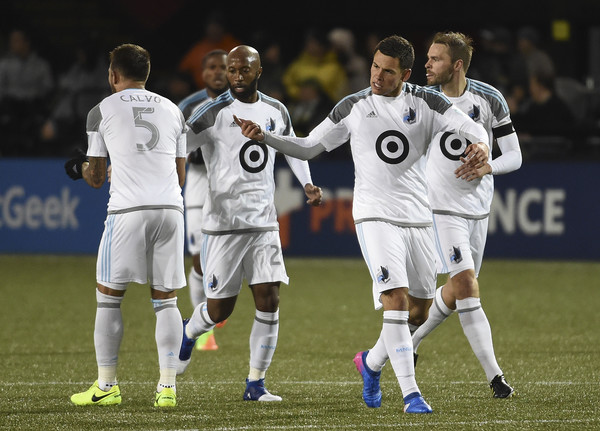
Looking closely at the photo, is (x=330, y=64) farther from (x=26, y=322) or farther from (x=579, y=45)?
(x=26, y=322)

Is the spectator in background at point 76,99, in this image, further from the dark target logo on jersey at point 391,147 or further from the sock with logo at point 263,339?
the dark target logo on jersey at point 391,147

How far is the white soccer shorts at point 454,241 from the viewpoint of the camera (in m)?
7.43

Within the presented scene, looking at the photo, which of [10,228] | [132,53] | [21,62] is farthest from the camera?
[21,62]

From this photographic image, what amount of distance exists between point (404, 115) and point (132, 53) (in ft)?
5.18

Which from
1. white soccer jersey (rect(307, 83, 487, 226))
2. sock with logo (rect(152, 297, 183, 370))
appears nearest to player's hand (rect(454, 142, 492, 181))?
white soccer jersey (rect(307, 83, 487, 226))

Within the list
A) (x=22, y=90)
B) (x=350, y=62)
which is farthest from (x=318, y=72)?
(x=22, y=90)

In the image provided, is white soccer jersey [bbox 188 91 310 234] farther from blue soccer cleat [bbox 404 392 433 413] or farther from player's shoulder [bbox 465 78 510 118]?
blue soccer cleat [bbox 404 392 433 413]

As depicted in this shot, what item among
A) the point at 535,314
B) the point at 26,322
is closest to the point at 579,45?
the point at 535,314

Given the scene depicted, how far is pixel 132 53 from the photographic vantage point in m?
6.69

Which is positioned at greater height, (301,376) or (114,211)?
(114,211)

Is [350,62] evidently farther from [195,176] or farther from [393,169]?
[393,169]

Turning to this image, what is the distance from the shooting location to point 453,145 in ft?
25.0

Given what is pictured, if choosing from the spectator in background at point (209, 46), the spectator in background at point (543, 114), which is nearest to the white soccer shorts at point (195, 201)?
the spectator in background at point (543, 114)

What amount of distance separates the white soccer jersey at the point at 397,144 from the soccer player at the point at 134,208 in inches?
42.4
